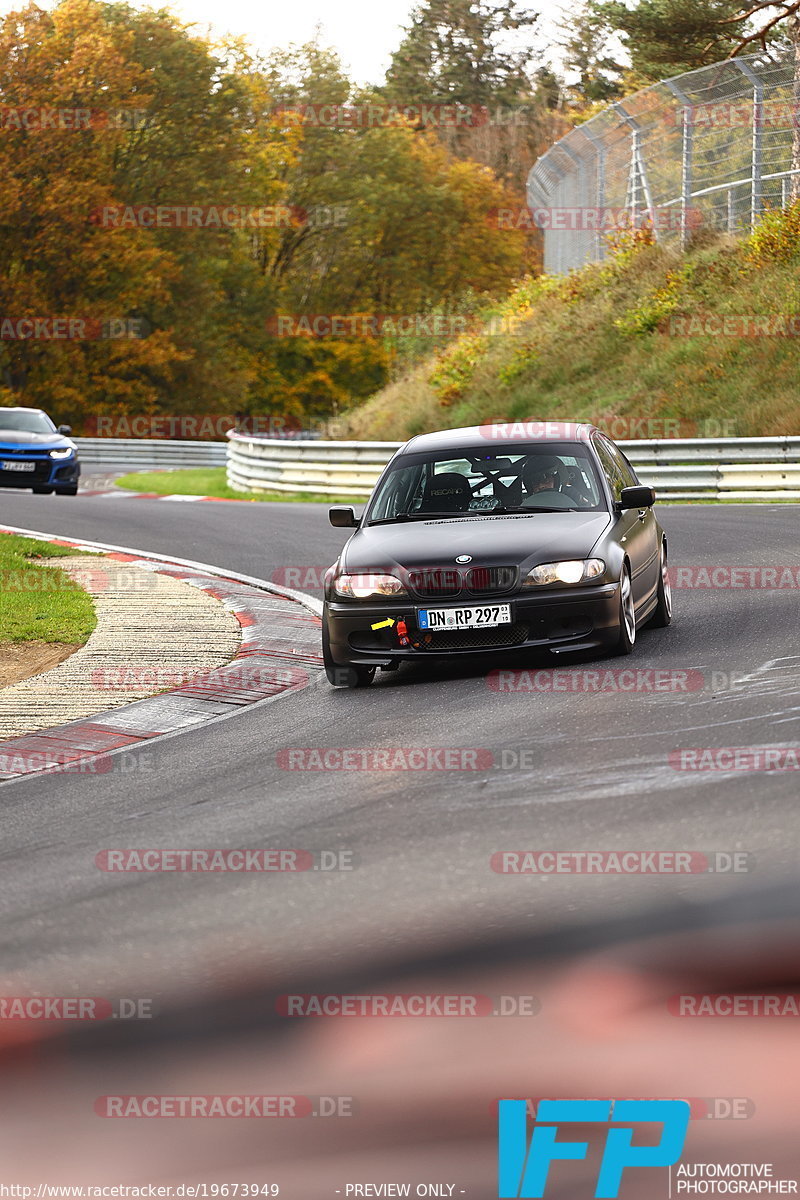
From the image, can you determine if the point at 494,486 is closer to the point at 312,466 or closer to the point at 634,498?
the point at 634,498

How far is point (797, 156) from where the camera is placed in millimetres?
28234

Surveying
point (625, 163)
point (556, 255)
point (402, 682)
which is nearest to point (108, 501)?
point (625, 163)

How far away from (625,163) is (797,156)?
15.3 feet

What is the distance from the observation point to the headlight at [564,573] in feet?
28.8

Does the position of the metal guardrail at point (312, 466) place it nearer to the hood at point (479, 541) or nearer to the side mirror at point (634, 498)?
the side mirror at point (634, 498)

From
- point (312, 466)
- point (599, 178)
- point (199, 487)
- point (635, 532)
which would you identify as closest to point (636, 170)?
point (599, 178)

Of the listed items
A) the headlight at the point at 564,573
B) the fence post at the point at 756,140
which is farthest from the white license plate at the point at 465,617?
the fence post at the point at 756,140

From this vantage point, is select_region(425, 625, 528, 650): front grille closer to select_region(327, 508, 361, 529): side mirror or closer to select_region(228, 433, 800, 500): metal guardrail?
select_region(327, 508, 361, 529): side mirror

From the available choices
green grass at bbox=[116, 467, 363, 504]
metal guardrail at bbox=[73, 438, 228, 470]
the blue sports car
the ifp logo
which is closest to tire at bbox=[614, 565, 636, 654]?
the ifp logo

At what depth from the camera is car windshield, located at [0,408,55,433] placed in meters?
28.3

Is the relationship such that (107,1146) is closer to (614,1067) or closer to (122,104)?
(614,1067)

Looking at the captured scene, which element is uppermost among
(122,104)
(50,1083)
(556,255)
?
(122,104)

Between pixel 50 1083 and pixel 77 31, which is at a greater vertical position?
pixel 77 31

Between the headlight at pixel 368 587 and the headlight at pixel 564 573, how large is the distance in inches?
30.2
